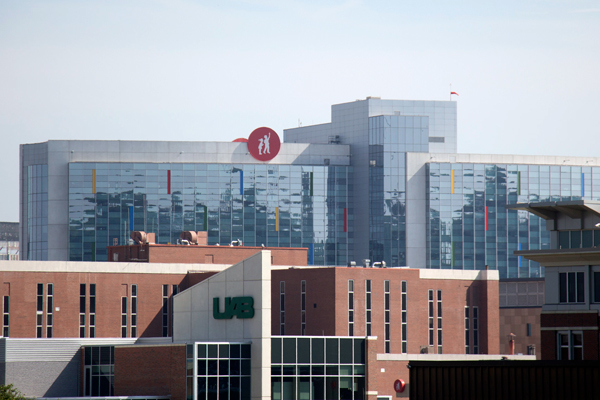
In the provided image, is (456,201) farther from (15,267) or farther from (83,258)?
(15,267)

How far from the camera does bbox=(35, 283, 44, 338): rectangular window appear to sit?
120375mm

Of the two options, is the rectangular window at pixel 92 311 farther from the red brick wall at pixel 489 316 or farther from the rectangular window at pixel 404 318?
the red brick wall at pixel 489 316

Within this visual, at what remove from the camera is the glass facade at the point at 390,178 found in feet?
625

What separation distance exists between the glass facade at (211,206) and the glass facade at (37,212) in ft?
20.3

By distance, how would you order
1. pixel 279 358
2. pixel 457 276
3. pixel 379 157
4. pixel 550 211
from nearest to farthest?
pixel 550 211 → pixel 279 358 → pixel 457 276 → pixel 379 157

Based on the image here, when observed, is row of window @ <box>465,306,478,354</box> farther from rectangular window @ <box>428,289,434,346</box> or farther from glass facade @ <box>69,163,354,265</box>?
glass facade @ <box>69,163,354,265</box>

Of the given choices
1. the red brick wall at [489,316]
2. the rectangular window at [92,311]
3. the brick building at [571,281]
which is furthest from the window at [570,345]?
the rectangular window at [92,311]

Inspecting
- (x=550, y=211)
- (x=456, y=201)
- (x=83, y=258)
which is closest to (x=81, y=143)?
(x=83, y=258)

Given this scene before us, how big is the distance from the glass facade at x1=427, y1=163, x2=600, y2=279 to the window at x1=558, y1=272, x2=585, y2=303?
11338 centimetres

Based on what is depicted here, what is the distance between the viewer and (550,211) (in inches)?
2977

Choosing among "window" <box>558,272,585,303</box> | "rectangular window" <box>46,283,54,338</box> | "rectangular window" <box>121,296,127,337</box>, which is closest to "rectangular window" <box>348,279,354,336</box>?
"rectangular window" <box>121,296,127,337</box>

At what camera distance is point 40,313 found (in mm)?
120500

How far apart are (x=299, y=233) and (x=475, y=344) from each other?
2482 inches

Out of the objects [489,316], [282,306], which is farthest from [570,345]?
[489,316]
